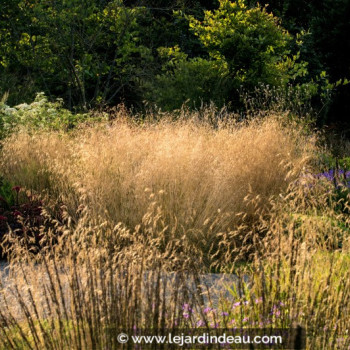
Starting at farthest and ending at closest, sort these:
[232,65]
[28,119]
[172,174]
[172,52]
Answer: [172,52] < [232,65] < [28,119] < [172,174]

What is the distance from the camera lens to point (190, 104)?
39.8 ft

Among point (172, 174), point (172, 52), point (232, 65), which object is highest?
point (172, 52)

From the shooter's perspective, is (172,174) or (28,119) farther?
(28,119)

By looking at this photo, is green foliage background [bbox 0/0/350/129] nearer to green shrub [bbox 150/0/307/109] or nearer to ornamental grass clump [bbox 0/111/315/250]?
green shrub [bbox 150/0/307/109]

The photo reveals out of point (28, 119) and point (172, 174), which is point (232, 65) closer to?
point (28, 119)

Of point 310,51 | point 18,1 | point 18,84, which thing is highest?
point 18,1

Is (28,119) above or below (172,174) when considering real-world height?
below

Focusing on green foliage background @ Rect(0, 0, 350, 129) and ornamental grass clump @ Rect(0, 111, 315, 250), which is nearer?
ornamental grass clump @ Rect(0, 111, 315, 250)

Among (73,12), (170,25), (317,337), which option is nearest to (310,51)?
(170,25)

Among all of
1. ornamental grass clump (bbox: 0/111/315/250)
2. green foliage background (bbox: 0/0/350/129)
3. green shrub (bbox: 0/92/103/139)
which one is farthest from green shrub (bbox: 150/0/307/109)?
ornamental grass clump (bbox: 0/111/315/250)

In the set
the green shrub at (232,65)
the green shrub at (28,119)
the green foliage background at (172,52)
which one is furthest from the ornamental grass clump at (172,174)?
the green shrub at (232,65)

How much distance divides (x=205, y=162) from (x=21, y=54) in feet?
32.0

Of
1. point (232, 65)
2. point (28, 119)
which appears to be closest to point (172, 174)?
point (28, 119)

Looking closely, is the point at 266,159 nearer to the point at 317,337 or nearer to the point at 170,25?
the point at 317,337
